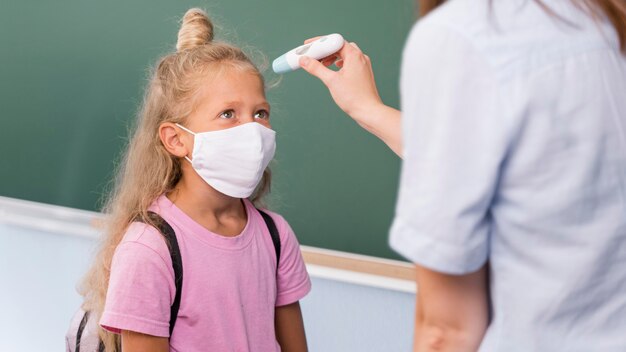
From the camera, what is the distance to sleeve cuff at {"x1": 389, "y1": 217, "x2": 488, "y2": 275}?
72 centimetres

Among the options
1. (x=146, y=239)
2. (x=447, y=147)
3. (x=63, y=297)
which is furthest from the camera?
(x=63, y=297)

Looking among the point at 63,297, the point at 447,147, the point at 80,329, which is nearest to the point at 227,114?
the point at 80,329

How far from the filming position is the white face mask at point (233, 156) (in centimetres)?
151

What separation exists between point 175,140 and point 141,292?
292 millimetres

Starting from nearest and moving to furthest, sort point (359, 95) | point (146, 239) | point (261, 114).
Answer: point (359, 95), point (146, 239), point (261, 114)

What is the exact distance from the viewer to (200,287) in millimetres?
1468

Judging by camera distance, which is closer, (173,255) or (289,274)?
(173,255)

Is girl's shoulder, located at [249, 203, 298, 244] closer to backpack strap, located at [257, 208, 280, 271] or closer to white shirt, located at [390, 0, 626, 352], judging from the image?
backpack strap, located at [257, 208, 280, 271]

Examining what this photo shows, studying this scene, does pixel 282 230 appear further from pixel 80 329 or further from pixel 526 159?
pixel 526 159

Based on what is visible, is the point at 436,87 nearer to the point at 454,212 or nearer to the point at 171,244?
the point at 454,212

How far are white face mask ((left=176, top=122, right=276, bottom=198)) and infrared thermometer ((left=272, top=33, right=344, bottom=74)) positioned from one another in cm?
12

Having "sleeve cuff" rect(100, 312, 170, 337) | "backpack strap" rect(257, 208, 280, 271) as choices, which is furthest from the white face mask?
"sleeve cuff" rect(100, 312, 170, 337)

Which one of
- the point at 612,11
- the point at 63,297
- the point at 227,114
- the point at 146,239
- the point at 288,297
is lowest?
the point at 63,297

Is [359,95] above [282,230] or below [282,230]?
above
